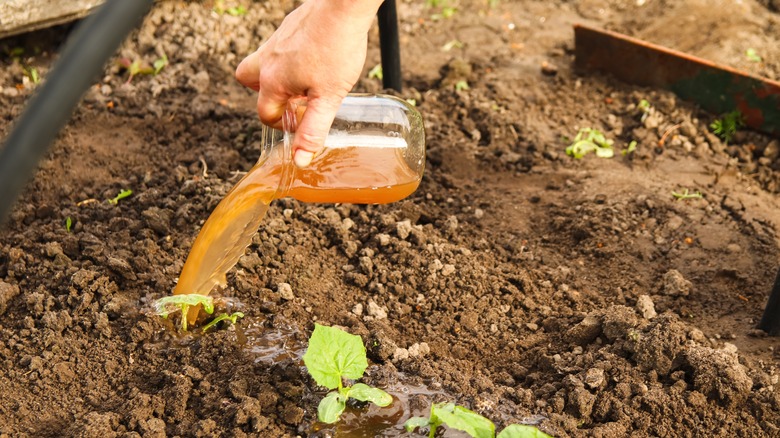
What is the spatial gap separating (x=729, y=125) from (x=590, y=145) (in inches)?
26.9

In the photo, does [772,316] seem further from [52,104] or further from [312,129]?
[52,104]

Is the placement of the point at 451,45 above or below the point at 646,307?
above

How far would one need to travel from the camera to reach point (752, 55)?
4449 mm

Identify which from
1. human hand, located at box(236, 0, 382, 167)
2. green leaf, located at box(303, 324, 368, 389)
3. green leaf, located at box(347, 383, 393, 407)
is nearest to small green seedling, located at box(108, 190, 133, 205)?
human hand, located at box(236, 0, 382, 167)

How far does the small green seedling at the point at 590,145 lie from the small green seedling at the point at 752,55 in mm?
1196

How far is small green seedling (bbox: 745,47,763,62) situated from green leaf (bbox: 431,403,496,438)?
3214 mm

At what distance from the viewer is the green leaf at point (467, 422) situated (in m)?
2.02

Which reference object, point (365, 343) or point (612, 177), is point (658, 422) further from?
point (612, 177)

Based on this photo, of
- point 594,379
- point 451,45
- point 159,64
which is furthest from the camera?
point 451,45

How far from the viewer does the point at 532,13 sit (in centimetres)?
512

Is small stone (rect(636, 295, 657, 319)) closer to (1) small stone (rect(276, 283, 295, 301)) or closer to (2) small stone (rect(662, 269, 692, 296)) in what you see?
(2) small stone (rect(662, 269, 692, 296))

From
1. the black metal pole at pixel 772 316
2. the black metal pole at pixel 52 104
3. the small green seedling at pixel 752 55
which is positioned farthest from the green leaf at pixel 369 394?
the small green seedling at pixel 752 55

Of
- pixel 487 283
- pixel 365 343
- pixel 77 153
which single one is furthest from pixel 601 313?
pixel 77 153

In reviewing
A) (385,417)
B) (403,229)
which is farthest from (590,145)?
(385,417)
